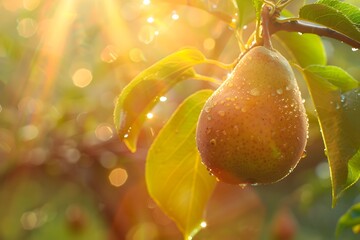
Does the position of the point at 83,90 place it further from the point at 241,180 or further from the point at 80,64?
the point at 241,180

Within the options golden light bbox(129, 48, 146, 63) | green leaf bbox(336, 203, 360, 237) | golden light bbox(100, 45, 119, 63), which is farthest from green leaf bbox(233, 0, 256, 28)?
golden light bbox(100, 45, 119, 63)

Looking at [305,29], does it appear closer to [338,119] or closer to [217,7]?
[338,119]

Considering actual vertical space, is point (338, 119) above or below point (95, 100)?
above

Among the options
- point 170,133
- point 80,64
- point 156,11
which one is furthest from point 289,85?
point 80,64

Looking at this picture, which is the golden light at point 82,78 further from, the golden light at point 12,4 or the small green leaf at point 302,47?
the small green leaf at point 302,47

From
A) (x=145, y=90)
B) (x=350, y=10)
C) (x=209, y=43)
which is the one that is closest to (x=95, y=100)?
(x=209, y=43)

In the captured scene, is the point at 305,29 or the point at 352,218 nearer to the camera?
the point at 305,29
